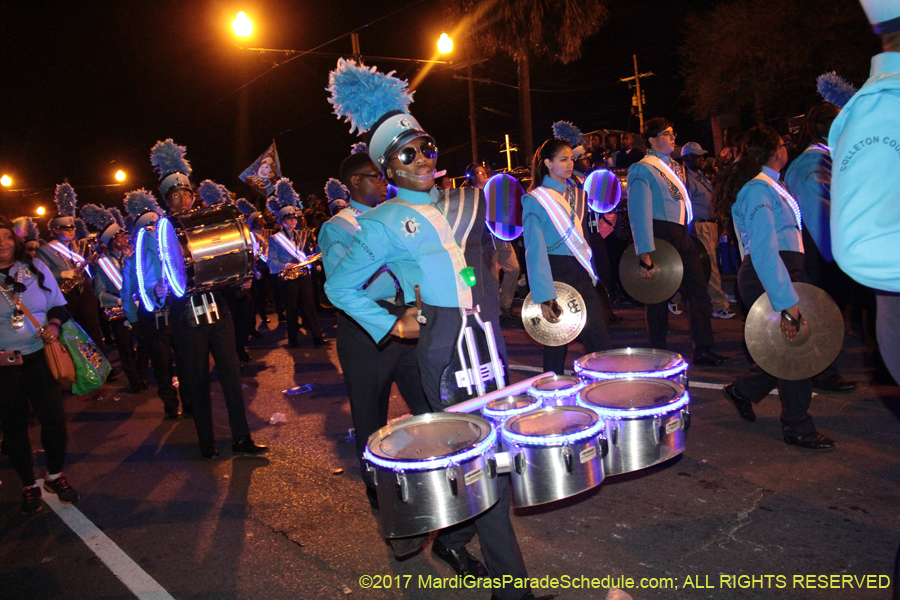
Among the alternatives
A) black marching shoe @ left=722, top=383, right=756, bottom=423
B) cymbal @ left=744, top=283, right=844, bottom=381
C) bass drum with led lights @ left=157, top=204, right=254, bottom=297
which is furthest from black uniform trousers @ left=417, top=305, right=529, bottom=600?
bass drum with led lights @ left=157, top=204, right=254, bottom=297

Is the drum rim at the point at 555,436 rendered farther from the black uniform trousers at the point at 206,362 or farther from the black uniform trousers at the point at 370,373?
the black uniform trousers at the point at 206,362

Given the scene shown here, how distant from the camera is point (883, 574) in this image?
9.64 ft

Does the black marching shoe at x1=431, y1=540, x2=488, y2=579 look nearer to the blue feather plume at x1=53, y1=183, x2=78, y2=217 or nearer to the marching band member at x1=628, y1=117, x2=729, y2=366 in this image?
the marching band member at x1=628, y1=117, x2=729, y2=366

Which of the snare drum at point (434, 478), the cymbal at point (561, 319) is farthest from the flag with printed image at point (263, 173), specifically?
the snare drum at point (434, 478)

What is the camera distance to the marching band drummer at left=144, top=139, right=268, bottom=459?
5.58 m

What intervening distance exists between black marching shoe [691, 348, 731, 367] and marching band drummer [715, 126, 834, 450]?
178 centimetres

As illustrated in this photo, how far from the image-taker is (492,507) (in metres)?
2.74

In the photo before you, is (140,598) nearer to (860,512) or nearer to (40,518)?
(40,518)

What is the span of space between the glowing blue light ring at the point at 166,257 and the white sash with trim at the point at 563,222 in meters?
3.15

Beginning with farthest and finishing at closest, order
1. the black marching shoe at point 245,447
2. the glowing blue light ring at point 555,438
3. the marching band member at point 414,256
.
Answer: the black marching shoe at point 245,447 < the marching band member at point 414,256 < the glowing blue light ring at point 555,438

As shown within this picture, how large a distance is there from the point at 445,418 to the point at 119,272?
854cm

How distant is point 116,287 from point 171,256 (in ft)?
15.5

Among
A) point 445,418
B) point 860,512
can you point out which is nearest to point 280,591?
point 445,418

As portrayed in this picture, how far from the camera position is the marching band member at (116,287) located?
29.6 feet
